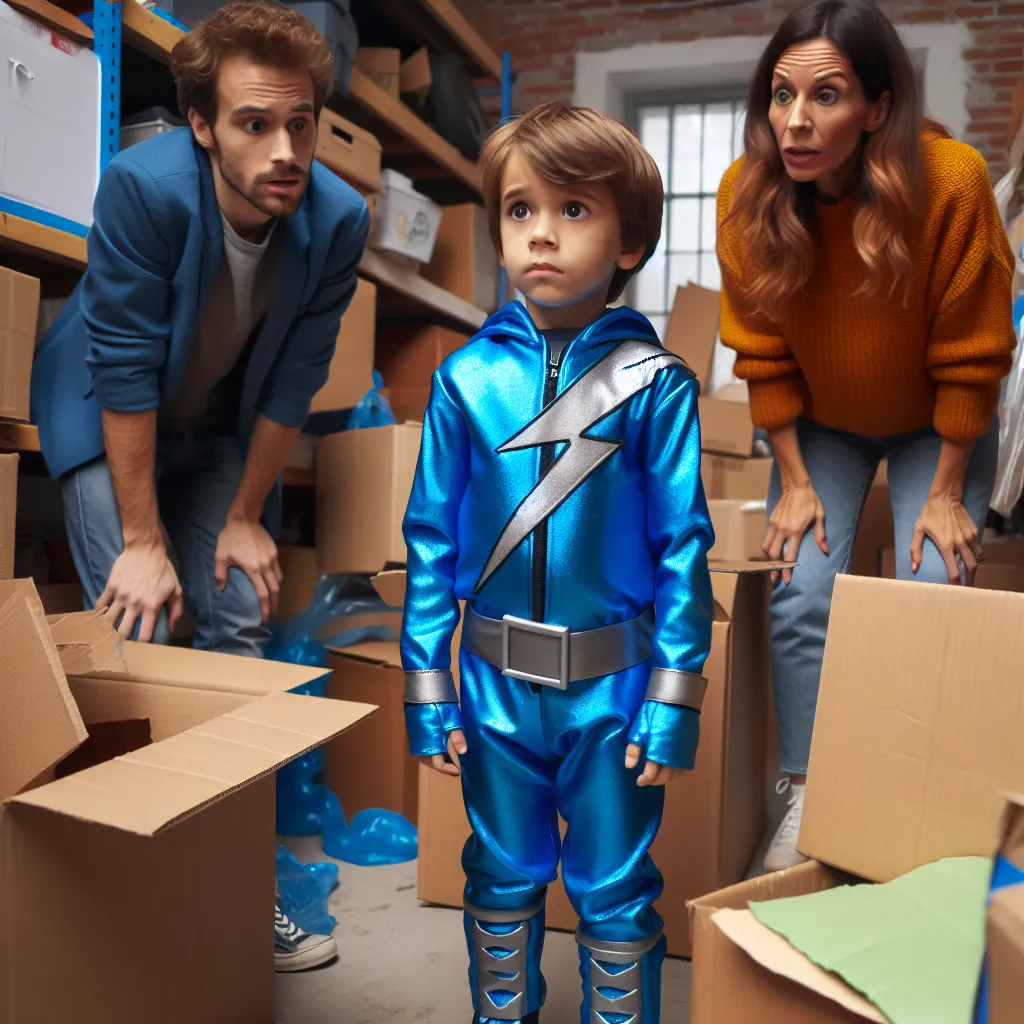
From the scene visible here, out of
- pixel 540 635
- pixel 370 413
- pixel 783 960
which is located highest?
pixel 370 413

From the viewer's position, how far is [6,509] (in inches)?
45.3

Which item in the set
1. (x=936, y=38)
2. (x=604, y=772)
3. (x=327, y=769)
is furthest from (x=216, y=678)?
(x=936, y=38)

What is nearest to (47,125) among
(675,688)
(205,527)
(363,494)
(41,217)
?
(41,217)

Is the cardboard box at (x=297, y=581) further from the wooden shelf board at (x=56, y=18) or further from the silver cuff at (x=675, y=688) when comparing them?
the silver cuff at (x=675, y=688)

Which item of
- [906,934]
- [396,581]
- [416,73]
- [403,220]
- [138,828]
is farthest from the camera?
[416,73]

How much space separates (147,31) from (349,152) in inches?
23.0

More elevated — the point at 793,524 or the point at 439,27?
the point at 439,27

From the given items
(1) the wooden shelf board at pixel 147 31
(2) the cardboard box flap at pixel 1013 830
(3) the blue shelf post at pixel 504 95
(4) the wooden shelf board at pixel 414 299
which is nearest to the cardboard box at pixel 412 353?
(4) the wooden shelf board at pixel 414 299

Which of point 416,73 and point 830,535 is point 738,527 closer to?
point 830,535

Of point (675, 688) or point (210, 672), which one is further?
point (210, 672)

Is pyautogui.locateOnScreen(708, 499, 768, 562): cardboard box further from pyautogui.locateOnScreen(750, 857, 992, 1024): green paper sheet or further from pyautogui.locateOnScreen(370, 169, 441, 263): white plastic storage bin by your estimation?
pyautogui.locateOnScreen(750, 857, 992, 1024): green paper sheet

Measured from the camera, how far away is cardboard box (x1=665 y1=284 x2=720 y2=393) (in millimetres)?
2744

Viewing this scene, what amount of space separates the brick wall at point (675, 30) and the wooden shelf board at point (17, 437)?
2785 mm

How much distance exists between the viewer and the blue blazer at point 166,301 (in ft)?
4.16
